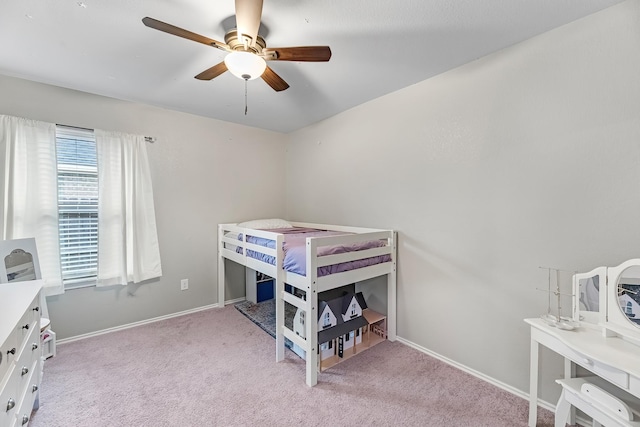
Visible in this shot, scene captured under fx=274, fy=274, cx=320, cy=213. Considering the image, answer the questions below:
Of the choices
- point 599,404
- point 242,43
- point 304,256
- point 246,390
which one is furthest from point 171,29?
point 599,404

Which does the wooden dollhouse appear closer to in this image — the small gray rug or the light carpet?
the light carpet

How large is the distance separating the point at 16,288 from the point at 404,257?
2.69 m

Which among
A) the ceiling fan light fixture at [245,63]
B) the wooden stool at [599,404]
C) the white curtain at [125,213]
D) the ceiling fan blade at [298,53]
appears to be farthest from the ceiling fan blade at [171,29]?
the wooden stool at [599,404]

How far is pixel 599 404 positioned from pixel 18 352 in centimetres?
262

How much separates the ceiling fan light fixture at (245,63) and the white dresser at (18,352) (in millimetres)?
1525

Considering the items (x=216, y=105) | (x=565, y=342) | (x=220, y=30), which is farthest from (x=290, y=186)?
(x=565, y=342)

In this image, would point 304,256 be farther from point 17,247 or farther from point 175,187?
point 17,247

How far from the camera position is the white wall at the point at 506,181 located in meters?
1.45

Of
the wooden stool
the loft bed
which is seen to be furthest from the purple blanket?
the wooden stool

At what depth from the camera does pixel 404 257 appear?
243 cm

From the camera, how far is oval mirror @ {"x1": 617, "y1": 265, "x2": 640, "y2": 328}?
48.8 inches

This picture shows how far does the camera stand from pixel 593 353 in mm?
1168

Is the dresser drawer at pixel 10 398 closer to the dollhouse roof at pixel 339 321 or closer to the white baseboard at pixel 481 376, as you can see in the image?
the dollhouse roof at pixel 339 321

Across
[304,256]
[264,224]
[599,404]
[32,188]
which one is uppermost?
[32,188]
